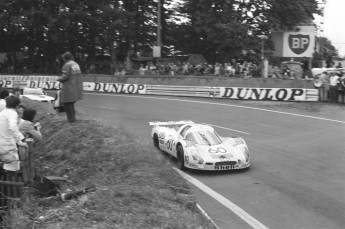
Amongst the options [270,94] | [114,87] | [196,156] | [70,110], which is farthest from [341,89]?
[70,110]

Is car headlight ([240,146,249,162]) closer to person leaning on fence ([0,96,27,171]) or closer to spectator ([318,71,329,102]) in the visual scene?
person leaning on fence ([0,96,27,171])

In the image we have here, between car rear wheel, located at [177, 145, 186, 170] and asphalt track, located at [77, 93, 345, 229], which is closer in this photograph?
asphalt track, located at [77, 93, 345, 229]

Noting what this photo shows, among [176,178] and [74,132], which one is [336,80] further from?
[176,178]

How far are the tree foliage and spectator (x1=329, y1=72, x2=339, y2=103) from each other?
40.6ft

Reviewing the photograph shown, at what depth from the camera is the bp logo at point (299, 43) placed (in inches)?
1425

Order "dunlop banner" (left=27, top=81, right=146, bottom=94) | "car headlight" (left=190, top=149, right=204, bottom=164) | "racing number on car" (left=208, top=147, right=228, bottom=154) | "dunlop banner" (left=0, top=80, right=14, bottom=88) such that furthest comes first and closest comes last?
"dunlop banner" (left=0, top=80, right=14, bottom=88) → "dunlop banner" (left=27, top=81, right=146, bottom=94) → "racing number on car" (left=208, top=147, right=228, bottom=154) → "car headlight" (left=190, top=149, right=204, bottom=164)

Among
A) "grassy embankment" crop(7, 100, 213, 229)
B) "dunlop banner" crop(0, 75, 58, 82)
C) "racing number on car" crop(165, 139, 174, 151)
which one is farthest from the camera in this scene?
"dunlop banner" crop(0, 75, 58, 82)

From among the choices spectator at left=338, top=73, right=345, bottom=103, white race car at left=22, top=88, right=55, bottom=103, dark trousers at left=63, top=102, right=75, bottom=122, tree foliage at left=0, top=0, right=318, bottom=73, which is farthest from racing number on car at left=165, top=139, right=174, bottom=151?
tree foliage at left=0, top=0, right=318, bottom=73

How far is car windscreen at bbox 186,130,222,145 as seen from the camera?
12.4 meters

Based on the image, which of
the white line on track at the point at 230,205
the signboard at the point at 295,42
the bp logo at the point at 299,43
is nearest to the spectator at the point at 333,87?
the signboard at the point at 295,42

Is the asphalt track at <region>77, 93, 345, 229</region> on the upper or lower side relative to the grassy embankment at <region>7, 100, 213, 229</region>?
lower

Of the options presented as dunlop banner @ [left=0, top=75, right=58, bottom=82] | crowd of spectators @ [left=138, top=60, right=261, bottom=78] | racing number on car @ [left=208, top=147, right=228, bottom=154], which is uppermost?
crowd of spectators @ [left=138, top=60, right=261, bottom=78]

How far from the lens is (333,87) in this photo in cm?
2639

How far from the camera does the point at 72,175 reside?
9422 mm
